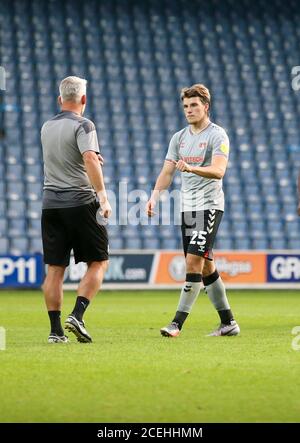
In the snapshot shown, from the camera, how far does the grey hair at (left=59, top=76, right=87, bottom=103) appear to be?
8312 millimetres

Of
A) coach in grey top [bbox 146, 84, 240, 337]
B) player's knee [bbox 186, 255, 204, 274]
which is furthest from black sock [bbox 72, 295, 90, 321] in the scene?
player's knee [bbox 186, 255, 204, 274]

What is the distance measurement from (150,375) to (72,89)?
9.27ft

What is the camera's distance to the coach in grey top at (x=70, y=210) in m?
8.36

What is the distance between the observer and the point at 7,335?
9.42 metres

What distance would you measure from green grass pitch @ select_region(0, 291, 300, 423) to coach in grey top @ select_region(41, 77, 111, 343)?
40 centimetres

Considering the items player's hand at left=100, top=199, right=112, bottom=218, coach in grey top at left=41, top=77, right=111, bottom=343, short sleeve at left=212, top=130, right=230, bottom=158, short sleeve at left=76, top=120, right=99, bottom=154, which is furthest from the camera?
short sleeve at left=212, top=130, right=230, bottom=158

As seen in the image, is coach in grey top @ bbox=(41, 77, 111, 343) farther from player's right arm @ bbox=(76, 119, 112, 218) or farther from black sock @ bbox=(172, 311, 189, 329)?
black sock @ bbox=(172, 311, 189, 329)

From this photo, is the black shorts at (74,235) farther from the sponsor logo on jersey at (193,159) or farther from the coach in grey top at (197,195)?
the sponsor logo on jersey at (193,159)

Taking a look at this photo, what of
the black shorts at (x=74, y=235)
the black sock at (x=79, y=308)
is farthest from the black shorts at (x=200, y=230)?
the black sock at (x=79, y=308)

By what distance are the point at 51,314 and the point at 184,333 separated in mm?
1706

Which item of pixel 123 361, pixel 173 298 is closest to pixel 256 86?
pixel 173 298

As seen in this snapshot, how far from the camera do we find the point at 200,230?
9.03 m

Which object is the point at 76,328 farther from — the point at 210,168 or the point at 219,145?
the point at 219,145

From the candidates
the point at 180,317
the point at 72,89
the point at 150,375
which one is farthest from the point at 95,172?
the point at 150,375
